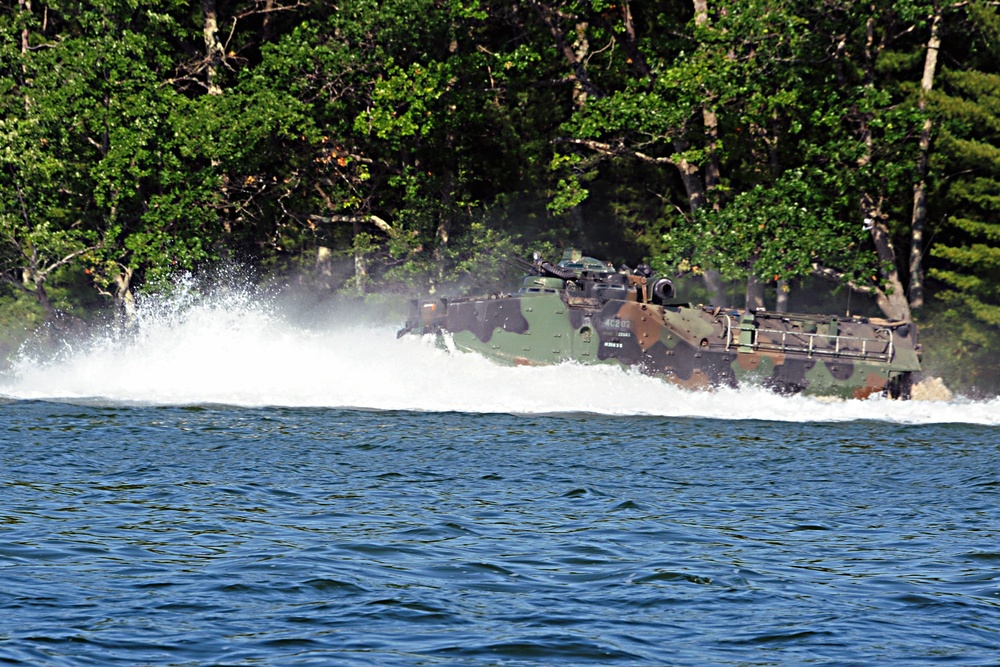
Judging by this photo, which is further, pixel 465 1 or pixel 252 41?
pixel 252 41

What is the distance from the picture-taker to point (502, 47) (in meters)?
44.2

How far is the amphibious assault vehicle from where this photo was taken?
29.5 m

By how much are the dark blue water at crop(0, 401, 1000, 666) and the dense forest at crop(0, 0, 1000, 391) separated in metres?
16.5

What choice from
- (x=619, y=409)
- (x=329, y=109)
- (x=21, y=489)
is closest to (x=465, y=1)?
(x=329, y=109)

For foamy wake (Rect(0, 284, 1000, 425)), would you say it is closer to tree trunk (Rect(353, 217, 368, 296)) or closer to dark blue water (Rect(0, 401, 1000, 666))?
dark blue water (Rect(0, 401, 1000, 666))

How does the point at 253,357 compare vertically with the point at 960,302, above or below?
below

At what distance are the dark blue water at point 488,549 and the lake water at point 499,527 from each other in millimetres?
44

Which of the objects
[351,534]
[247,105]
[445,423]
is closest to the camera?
[351,534]

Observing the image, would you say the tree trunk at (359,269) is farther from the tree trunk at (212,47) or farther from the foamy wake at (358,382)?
the foamy wake at (358,382)

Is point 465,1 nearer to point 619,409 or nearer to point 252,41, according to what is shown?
point 252,41

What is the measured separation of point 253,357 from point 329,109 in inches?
464

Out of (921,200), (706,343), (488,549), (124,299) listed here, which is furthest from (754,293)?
(488,549)

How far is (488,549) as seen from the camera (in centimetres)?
1448

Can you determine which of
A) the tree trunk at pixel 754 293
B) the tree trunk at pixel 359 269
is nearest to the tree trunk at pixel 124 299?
the tree trunk at pixel 359 269
